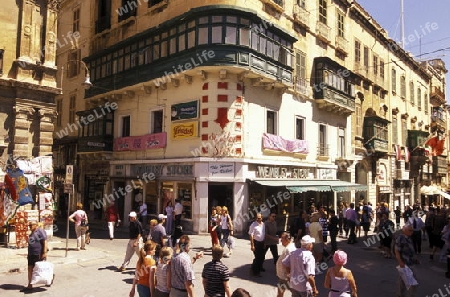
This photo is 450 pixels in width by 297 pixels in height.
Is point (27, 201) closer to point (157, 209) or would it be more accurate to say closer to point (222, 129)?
point (157, 209)

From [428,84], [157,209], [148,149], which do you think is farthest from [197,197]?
[428,84]

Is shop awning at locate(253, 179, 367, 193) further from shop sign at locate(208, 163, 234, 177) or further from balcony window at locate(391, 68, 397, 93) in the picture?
balcony window at locate(391, 68, 397, 93)

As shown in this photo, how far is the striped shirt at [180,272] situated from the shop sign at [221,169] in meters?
12.0

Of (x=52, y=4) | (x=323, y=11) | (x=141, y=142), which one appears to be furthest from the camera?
(x=323, y=11)

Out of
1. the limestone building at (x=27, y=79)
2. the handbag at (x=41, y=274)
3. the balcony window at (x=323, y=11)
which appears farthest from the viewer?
the balcony window at (x=323, y=11)

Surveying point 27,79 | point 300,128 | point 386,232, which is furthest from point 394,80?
point 27,79

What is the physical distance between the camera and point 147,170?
21.7 metres

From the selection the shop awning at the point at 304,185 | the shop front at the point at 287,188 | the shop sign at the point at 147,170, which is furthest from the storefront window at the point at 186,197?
the shop awning at the point at 304,185

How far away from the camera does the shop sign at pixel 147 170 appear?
68.5ft

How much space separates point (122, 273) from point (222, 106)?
10129 mm

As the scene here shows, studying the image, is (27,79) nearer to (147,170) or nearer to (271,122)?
(147,170)

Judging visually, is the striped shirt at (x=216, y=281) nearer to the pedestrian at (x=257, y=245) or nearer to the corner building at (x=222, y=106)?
the pedestrian at (x=257, y=245)

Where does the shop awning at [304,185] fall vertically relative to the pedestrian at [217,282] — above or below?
above

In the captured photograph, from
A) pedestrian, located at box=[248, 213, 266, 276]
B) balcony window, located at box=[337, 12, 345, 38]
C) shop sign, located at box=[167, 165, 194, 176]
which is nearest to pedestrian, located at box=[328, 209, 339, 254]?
pedestrian, located at box=[248, 213, 266, 276]
